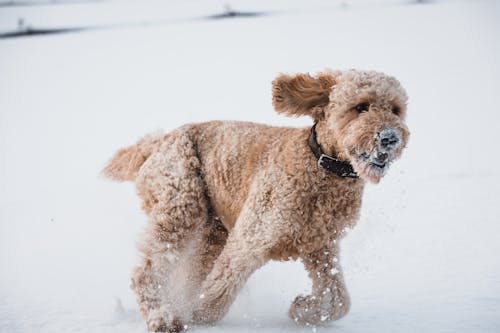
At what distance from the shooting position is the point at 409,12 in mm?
22031

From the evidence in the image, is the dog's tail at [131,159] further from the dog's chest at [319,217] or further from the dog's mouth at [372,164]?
the dog's mouth at [372,164]

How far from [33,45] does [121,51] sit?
3287mm

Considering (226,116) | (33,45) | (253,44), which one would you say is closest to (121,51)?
(33,45)

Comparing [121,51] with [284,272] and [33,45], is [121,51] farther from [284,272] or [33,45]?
[284,272]

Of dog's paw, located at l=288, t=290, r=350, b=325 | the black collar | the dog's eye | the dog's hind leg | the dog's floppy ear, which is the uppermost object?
the dog's floppy ear

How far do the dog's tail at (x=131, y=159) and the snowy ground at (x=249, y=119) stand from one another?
1144mm

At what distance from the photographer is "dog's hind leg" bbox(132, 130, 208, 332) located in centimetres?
452

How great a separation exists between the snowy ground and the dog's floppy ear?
5.15ft

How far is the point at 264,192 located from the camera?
4.22 meters

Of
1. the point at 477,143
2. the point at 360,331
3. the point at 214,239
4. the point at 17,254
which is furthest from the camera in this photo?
the point at 477,143

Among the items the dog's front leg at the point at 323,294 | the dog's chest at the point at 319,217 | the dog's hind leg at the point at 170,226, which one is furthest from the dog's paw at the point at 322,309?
the dog's hind leg at the point at 170,226

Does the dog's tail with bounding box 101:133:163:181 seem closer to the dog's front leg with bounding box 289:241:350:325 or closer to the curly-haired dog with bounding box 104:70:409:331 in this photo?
the curly-haired dog with bounding box 104:70:409:331

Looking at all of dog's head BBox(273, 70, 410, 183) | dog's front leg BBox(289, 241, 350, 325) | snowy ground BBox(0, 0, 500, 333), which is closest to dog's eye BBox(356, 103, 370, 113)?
dog's head BBox(273, 70, 410, 183)

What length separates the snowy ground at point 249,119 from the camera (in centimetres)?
518
